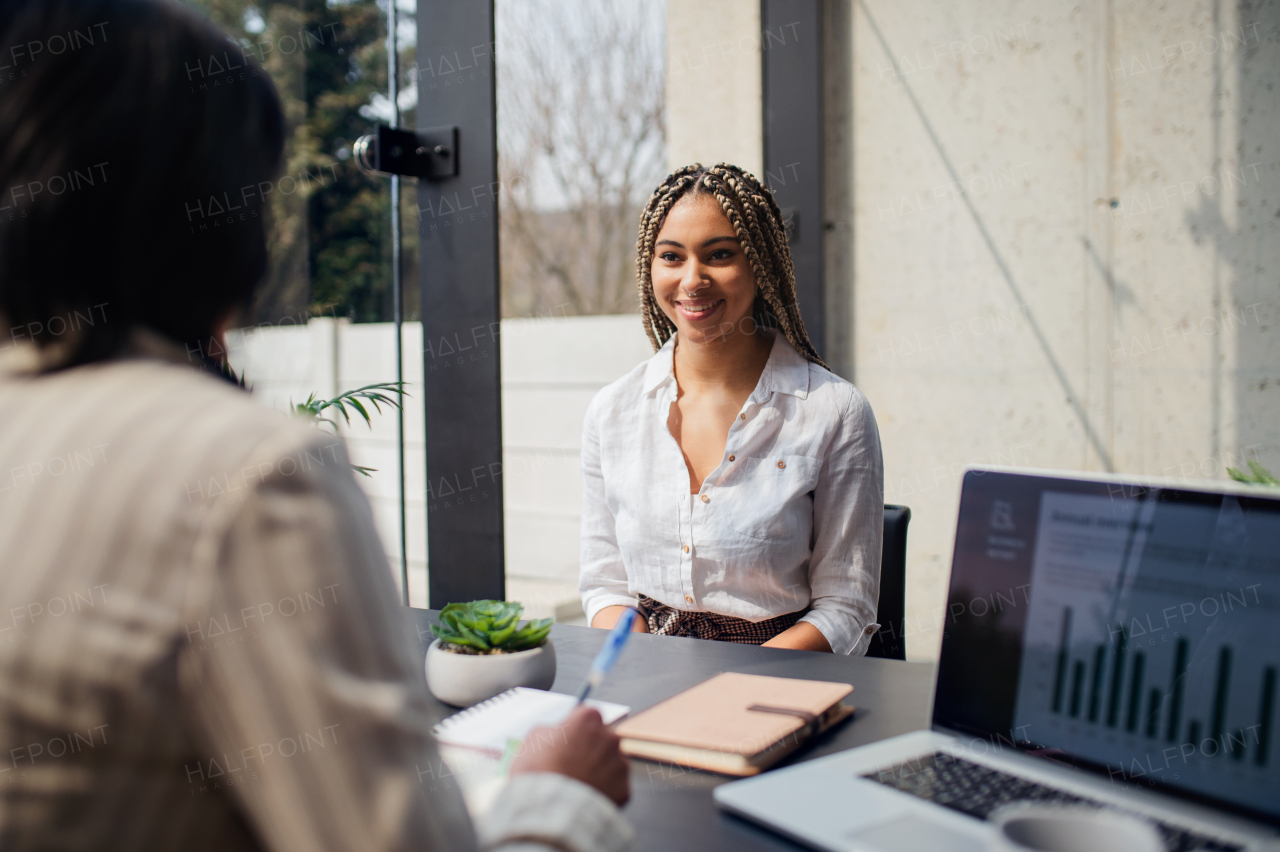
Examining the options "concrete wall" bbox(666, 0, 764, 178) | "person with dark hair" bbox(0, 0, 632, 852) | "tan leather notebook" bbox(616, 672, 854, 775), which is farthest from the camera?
"concrete wall" bbox(666, 0, 764, 178)

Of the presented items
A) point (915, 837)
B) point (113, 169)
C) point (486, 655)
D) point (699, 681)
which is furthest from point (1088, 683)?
point (113, 169)

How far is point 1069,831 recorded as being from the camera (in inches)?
20.7

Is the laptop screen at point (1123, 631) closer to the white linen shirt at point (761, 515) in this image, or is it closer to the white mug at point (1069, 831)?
the white mug at point (1069, 831)

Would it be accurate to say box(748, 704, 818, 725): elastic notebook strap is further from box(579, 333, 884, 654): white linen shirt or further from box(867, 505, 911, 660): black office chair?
box(867, 505, 911, 660): black office chair

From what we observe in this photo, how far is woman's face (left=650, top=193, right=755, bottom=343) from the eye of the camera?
5.73 ft

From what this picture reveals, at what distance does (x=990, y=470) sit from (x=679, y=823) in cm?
42

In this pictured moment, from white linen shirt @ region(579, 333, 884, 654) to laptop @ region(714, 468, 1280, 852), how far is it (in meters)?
0.71

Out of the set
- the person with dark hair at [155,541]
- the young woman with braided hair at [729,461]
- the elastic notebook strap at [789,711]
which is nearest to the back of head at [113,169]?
the person with dark hair at [155,541]

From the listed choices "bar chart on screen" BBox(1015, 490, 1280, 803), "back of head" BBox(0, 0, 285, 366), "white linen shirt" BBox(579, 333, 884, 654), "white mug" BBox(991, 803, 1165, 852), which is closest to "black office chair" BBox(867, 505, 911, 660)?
"white linen shirt" BBox(579, 333, 884, 654)

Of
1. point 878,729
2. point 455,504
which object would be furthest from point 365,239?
point 878,729

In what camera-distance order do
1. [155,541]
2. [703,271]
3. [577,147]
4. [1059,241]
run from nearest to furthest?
1. [155,541]
2. [703,271]
3. [1059,241]
4. [577,147]

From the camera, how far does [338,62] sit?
3340 millimetres

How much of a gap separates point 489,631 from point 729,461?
0.74 metres

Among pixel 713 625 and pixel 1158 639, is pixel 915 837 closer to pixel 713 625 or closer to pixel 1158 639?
pixel 1158 639
